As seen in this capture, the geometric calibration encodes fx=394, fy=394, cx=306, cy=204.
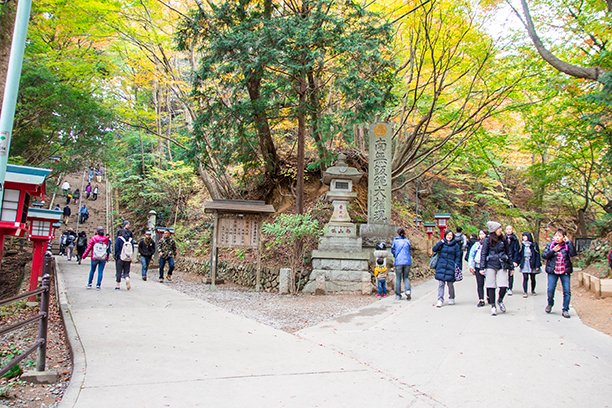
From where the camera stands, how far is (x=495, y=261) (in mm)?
7590

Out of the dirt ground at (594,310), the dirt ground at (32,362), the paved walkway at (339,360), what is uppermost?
the dirt ground at (594,310)

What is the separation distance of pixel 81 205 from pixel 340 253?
2379cm

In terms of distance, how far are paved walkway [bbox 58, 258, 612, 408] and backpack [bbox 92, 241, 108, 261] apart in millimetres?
2136

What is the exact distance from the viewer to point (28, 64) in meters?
11.6

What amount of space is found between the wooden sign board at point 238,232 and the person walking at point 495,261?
22.0 ft

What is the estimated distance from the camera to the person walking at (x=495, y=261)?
7.55m

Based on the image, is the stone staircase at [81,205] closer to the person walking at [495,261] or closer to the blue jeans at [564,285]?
the person walking at [495,261]

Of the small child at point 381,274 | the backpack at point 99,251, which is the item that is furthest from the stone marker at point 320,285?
the backpack at point 99,251

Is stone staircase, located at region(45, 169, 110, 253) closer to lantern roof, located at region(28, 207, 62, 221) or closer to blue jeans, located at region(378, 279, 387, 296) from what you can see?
lantern roof, located at region(28, 207, 62, 221)

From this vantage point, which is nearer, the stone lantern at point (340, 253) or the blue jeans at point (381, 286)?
the blue jeans at point (381, 286)

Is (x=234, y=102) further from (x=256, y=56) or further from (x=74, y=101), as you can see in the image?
(x=74, y=101)

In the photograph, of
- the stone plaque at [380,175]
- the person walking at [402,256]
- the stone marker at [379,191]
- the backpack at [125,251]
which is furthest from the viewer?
the stone plaque at [380,175]

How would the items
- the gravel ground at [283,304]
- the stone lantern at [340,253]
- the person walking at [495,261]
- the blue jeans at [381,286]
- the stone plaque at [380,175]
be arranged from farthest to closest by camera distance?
the stone plaque at [380,175]
the stone lantern at [340,253]
the blue jeans at [381,286]
the gravel ground at [283,304]
the person walking at [495,261]

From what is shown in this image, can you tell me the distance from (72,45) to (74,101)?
3.15 meters
